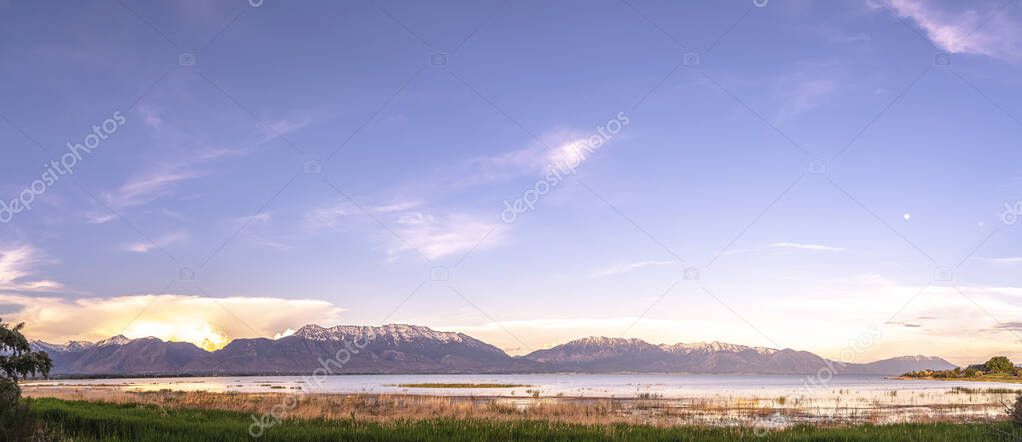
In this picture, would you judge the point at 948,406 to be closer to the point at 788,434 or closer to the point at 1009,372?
the point at 788,434

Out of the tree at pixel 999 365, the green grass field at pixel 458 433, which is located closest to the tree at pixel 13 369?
the green grass field at pixel 458 433

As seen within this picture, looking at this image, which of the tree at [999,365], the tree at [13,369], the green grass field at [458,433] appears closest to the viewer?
the tree at [13,369]

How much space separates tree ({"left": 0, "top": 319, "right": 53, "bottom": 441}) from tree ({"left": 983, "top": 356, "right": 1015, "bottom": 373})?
20592 cm

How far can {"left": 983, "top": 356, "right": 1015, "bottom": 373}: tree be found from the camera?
177 meters

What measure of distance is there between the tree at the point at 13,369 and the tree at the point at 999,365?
205920 mm

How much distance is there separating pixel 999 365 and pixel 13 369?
693 feet

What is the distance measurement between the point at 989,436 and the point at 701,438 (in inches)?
408

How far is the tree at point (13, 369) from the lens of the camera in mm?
18234

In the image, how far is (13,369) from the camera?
25.2 meters

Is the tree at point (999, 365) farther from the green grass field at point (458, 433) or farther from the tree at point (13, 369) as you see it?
the tree at point (13, 369)

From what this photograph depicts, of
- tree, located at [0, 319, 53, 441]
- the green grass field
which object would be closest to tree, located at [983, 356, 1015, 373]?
the green grass field

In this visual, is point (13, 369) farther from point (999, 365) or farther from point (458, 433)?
point (999, 365)

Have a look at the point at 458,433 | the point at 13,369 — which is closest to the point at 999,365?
the point at 458,433

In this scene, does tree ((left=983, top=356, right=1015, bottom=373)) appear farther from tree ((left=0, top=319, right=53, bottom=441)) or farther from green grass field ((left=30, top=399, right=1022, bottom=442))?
tree ((left=0, top=319, right=53, bottom=441))
